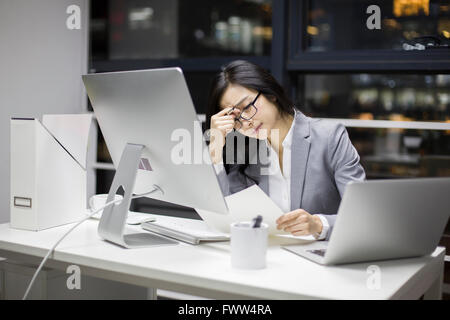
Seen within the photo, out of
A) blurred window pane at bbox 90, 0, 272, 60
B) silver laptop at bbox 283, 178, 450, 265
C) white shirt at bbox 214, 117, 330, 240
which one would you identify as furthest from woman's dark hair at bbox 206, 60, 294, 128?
blurred window pane at bbox 90, 0, 272, 60

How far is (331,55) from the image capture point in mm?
2490

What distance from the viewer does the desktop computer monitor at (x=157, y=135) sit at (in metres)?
1.14

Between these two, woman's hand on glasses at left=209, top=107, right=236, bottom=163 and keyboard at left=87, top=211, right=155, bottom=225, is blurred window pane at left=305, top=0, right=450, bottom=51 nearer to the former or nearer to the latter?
woman's hand on glasses at left=209, top=107, right=236, bottom=163

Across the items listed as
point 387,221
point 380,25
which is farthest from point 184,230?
point 380,25

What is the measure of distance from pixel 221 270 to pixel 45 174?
1.99 ft

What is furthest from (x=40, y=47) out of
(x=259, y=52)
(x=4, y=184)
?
(x=259, y=52)

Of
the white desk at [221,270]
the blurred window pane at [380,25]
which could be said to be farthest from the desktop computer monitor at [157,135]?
the blurred window pane at [380,25]

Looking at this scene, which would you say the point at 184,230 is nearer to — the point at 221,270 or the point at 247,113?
the point at 221,270

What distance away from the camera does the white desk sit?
3.23 feet

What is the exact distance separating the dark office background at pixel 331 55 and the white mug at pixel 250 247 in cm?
141

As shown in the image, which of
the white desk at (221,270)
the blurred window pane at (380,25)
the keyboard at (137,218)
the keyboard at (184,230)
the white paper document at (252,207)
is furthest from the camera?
the blurred window pane at (380,25)

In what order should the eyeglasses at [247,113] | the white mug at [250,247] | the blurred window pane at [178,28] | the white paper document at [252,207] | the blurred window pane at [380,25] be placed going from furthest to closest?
the blurred window pane at [178,28], the blurred window pane at [380,25], the eyeglasses at [247,113], the white paper document at [252,207], the white mug at [250,247]

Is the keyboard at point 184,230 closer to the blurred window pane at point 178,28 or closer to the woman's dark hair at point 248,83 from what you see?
the woman's dark hair at point 248,83

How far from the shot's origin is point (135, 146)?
4.31ft
